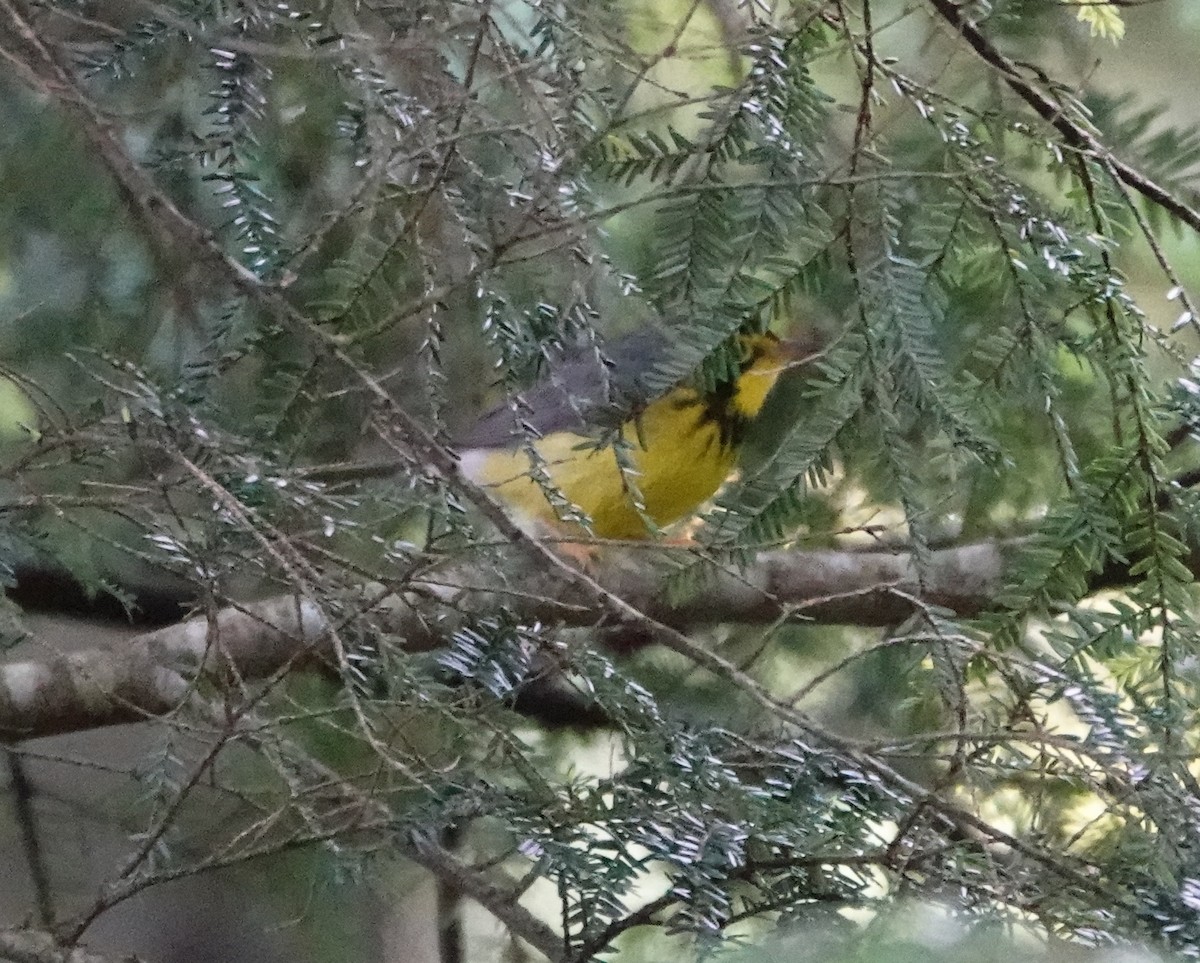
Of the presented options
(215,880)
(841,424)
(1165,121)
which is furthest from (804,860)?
(1165,121)

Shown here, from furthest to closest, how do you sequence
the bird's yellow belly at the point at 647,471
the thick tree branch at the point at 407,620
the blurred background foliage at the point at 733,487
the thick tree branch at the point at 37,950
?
1. the bird's yellow belly at the point at 647,471
2. the thick tree branch at the point at 407,620
3. the thick tree branch at the point at 37,950
4. the blurred background foliage at the point at 733,487

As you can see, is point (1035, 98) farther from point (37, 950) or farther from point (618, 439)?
point (37, 950)

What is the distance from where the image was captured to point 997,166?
0.61m

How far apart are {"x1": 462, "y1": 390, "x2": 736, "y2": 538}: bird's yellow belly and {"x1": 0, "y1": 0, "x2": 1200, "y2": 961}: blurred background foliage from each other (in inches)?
5.1

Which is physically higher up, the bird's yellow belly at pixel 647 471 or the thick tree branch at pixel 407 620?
the bird's yellow belly at pixel 647 471

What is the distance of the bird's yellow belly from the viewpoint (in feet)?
3.11

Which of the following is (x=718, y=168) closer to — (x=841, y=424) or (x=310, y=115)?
(x=841, y=424)

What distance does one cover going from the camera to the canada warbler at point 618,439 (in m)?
0.68

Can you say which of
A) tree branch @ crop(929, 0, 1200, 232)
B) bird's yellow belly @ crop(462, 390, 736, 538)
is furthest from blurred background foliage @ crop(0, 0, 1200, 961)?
bird's yellow belly @ crop(462, 390, 736, 538)

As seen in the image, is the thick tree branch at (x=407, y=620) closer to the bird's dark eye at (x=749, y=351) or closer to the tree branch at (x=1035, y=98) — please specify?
the bird's dark eye at (x=749, y=351)

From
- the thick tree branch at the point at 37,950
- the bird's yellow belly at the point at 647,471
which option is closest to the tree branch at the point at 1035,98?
the bird's yellow belly at the point at 647,471

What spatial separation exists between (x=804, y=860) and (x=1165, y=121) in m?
0.63

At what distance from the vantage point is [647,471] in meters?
1.14

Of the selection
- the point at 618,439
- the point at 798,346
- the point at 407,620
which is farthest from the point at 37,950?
the point at 798,346
